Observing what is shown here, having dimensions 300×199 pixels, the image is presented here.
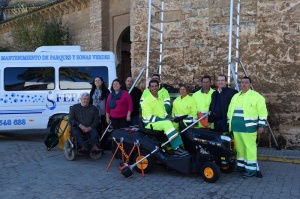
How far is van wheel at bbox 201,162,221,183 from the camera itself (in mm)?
6168

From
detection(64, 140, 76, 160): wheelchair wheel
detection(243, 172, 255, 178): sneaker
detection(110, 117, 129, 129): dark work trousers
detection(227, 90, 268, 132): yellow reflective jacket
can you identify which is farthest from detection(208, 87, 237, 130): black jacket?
detection(64, 140, 76, 160): wheelchair wheel

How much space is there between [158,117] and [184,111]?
83cm

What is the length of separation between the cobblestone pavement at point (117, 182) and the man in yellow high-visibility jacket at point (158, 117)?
0.58 meters

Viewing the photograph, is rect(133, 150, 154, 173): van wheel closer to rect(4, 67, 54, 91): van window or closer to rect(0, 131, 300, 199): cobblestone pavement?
rect(0, 131, 300, 199): cobblestone pavement

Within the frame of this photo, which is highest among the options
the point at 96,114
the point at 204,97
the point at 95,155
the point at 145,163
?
the point at 204,97

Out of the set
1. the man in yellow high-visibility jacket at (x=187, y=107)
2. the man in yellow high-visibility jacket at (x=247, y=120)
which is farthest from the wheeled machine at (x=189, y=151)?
the man in yellow high-visibility jacket at (x=187, y=107)

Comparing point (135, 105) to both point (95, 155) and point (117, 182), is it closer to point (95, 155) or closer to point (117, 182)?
point (95, 155)

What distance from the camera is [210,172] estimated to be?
6227 millimetres

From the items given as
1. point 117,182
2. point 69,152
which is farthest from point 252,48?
point 117,182

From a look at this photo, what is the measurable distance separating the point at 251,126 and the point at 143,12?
5391mm

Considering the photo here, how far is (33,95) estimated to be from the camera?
33.8 ft

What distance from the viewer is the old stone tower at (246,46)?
29.6 ft

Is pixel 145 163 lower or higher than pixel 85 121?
lower

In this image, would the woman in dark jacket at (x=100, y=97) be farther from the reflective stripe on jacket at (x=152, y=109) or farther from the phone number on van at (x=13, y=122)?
the phone number on van at (x=13, y=122)
